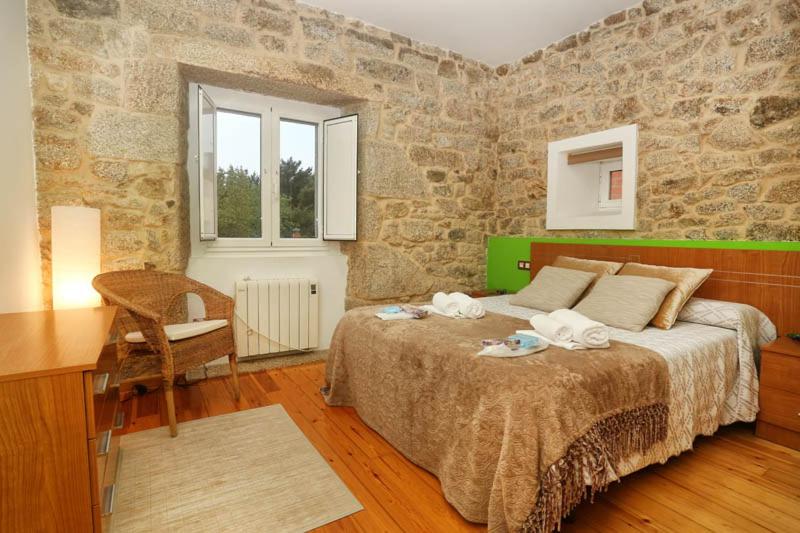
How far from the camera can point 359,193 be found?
12.6 ft

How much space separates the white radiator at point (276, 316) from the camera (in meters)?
3.43

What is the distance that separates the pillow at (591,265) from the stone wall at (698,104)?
0.44m

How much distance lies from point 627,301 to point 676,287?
1.09 feet

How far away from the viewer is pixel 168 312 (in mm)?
2930

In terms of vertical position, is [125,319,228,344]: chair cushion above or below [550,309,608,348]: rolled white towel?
below

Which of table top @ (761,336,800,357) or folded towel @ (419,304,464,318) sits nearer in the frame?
table top @ (761,336,800,357)

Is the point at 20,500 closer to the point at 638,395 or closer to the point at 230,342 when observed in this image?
the point at 230,342

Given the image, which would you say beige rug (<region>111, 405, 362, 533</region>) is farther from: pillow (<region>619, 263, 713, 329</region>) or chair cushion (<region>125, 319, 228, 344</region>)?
pillow (<region>619, 263, 713, 329</region>)

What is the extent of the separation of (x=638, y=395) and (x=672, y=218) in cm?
189

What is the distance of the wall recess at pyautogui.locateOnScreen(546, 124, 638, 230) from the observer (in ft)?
11.9

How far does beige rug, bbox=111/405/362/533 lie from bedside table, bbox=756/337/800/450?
228 cm

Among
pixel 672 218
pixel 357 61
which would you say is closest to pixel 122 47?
pixel 357 61

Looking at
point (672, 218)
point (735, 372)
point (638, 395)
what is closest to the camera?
point (638, 395)

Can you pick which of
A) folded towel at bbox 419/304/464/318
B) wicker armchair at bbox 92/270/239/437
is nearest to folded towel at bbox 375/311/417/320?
folded towel at bbox 419/304/464/318
